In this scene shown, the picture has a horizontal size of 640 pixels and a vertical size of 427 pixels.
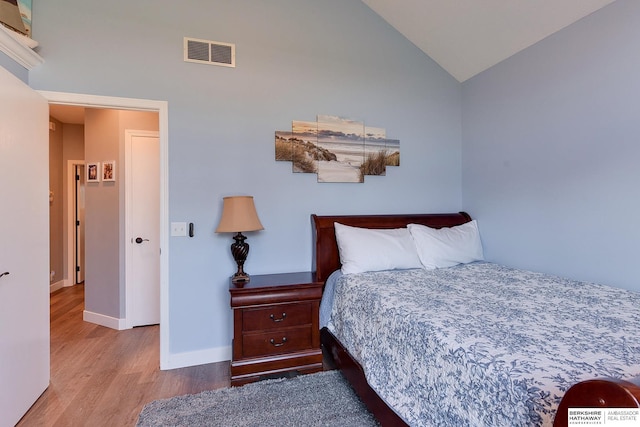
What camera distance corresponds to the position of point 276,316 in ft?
7.46

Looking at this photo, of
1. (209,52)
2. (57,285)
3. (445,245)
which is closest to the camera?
(209,52)

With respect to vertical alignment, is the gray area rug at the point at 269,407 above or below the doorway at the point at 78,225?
below

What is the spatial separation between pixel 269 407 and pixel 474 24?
335 centimetres

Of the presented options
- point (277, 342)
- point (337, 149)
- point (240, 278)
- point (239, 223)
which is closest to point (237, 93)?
point (337, 149)

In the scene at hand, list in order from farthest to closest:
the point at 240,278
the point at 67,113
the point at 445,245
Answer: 1. the point at 67,113
2. the point at 445,245
3. the point at 240,278

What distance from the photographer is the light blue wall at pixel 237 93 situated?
2318 mm

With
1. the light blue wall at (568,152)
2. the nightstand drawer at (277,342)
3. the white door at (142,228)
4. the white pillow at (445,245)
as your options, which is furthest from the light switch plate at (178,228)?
the light blue wall at (568,152)

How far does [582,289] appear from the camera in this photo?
195 cm

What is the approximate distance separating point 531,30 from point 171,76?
2.88 metres

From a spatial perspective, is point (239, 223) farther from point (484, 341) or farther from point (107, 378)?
point (484, 341)

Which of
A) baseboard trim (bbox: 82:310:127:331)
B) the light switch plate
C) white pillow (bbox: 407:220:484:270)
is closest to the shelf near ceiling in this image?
the light switch plate

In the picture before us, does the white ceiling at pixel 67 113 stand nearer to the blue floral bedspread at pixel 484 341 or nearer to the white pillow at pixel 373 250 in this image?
the white pillow at pixel 373 250

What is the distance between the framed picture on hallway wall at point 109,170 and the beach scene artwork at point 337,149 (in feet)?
6.46

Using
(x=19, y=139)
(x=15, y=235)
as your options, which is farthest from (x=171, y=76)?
(x=15, y=235)
